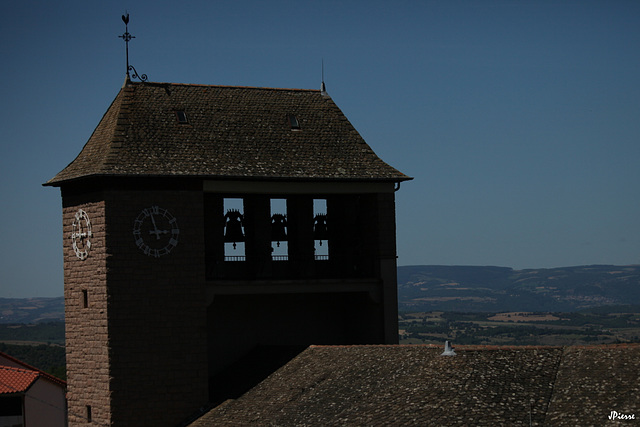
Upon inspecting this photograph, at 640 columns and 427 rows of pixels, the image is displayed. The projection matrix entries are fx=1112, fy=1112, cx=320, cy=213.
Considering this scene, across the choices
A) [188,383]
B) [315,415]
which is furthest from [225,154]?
[315,415]

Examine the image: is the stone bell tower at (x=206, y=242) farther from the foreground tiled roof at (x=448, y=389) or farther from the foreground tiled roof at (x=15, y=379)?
the foreground tiled roof at (x=15, y=379)

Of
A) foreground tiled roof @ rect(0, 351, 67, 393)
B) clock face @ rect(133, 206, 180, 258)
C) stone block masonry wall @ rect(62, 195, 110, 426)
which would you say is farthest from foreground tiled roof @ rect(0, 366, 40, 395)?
clock face @ rect(133, 206, 180, 258)

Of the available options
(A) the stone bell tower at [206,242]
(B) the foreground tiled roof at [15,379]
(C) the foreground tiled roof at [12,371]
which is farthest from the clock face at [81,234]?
(C) the foreground tiled roof at [12,371]

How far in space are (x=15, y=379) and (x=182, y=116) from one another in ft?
38.6

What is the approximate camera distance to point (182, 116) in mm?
34906

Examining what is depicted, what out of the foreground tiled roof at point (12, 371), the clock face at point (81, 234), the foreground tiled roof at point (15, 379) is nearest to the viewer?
the clock face at point (81, 234)

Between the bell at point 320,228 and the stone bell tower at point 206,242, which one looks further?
the bell at point 320,228

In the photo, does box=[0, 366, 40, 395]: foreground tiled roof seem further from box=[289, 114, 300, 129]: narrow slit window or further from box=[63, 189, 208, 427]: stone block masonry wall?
box=[289, 114, 300, 129]: narrow slit window

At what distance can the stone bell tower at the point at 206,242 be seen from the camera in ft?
104

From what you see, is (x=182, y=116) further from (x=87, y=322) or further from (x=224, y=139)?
(x=87, y=322)

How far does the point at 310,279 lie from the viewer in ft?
114

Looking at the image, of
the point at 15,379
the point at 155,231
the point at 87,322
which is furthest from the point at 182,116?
the point at 15,379

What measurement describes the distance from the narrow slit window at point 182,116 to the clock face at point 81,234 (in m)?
4.25

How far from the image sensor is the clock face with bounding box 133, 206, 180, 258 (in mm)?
32094
